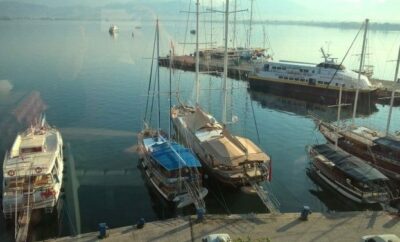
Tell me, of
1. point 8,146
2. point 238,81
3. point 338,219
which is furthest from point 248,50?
point 338,219

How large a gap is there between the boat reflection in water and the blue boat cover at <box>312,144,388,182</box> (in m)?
22.0

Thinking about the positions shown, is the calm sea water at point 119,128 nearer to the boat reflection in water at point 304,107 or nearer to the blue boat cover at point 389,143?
the boat reflection in water at point 304,107

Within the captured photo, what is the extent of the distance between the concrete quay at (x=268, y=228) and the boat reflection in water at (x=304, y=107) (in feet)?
103

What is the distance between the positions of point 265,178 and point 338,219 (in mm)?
6144

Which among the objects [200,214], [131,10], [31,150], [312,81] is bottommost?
[200,214]

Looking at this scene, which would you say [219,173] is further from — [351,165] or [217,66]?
[217,66]

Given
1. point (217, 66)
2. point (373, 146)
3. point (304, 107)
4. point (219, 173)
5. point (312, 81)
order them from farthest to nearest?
point (217, 66) < point (312, 81) < point (304, 107) < point (373, 146) < point (219, 173)

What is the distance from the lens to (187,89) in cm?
6669

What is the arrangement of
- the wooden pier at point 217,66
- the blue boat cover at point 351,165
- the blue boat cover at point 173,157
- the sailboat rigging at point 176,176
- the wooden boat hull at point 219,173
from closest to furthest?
the sailboat rigging at point 176,176, the blue boat cover at point 173,157, the blue boat cover at point 351,165, the wooden boat hull at point 219,173, the wooden pier at point 217,66

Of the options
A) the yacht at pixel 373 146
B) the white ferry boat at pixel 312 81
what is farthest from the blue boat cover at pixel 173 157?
the white ferry boat at pixel 312 81

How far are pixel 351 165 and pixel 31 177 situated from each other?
2129 cm

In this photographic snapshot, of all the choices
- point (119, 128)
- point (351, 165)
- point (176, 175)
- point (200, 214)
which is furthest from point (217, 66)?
point (200, 214)

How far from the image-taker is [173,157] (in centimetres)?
2595

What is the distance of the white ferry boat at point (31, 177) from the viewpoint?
74.1ft
